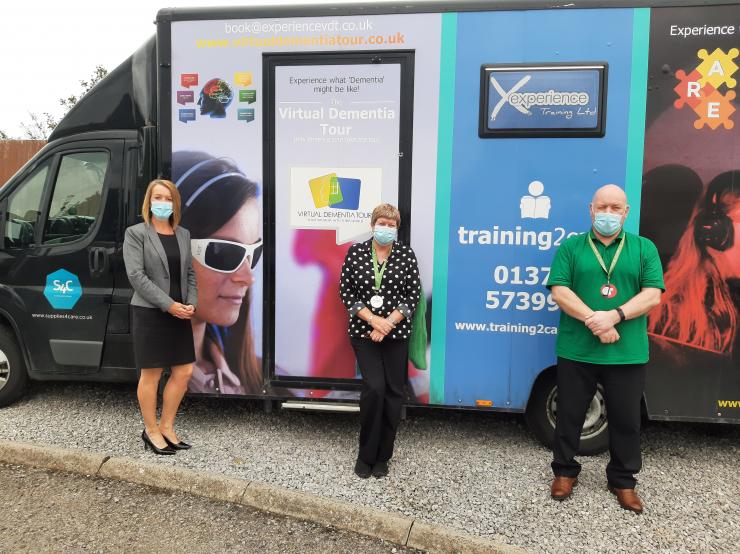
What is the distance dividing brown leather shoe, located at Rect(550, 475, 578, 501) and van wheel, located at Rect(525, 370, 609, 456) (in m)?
0.42

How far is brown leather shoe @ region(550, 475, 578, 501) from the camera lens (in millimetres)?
3047

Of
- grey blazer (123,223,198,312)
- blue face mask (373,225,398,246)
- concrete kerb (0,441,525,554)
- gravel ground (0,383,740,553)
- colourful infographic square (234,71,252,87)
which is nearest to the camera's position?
concrete kerb (0,441,525,554)

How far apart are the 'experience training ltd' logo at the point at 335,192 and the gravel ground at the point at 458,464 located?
1647 mm

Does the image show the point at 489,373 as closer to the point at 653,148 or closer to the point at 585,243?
the point at 585,243

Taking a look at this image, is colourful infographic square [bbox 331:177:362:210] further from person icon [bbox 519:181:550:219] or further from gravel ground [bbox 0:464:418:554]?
gravel ground [bbox 0:464:418:554]

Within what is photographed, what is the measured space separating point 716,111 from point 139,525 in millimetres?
3961

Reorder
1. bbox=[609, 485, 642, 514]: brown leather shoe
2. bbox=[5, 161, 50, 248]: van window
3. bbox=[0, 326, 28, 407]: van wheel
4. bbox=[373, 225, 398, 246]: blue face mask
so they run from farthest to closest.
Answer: bbox=[0, 326, 28, 407]: van wheel < bbox=[5, 161, 50, 248]: van window < bbox=[373, 225, 398, 246]: blue face mask < bbox=[609, 485, 642, 514]: brown leather shoe

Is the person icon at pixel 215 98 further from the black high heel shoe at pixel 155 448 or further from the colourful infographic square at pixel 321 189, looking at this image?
the black high heel shoe at pixel 155 448

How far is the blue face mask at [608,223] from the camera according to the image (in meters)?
2.84

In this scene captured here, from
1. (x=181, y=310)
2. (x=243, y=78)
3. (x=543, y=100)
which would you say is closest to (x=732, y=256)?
(x=543, y=100)

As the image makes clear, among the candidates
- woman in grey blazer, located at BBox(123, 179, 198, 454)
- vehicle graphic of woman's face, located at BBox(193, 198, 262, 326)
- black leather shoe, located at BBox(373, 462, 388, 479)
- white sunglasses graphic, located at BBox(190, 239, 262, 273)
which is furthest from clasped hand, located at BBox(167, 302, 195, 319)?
black leather shoe, located at BBox(373, 462, 388, 479)

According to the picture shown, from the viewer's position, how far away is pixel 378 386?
320cm

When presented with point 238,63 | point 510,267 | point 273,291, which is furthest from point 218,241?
point 510,267

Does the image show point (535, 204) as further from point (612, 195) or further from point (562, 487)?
point (562, 487)
